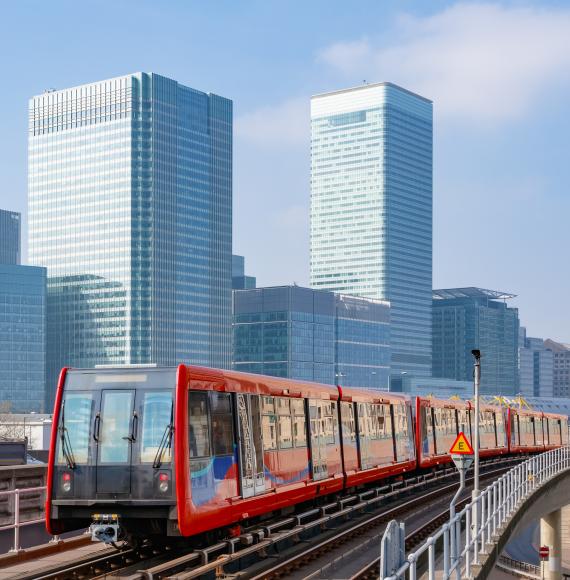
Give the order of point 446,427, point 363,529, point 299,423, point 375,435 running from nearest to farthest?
point 299,423 → point 363,529 → point 375,435 → point 446,427

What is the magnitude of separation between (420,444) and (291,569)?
70.2 feet

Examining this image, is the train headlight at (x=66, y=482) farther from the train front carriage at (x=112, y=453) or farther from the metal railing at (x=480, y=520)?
the metal railing at (x=480, y=520)

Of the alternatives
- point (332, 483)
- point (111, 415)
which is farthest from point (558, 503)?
point (111, 415)

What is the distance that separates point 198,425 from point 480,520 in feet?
21.6

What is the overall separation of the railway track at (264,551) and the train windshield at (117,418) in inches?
67.4

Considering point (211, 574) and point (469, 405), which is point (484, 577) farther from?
point (469, 405)

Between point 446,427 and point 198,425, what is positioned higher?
point 198,425

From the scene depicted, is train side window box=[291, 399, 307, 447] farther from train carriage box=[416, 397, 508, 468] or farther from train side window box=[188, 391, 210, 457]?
train carriage box=[416, 397, 508, 468]

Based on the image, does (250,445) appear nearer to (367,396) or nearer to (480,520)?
(480,520)

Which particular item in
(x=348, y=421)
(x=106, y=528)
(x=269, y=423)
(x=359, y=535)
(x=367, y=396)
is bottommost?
(x=359, y=535)

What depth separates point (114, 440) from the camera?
18562 millimetres

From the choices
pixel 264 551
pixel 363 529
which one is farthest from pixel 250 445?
pixel 363 529

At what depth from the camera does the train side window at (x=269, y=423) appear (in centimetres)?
2275

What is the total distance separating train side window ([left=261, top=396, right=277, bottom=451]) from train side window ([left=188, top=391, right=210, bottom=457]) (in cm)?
347
